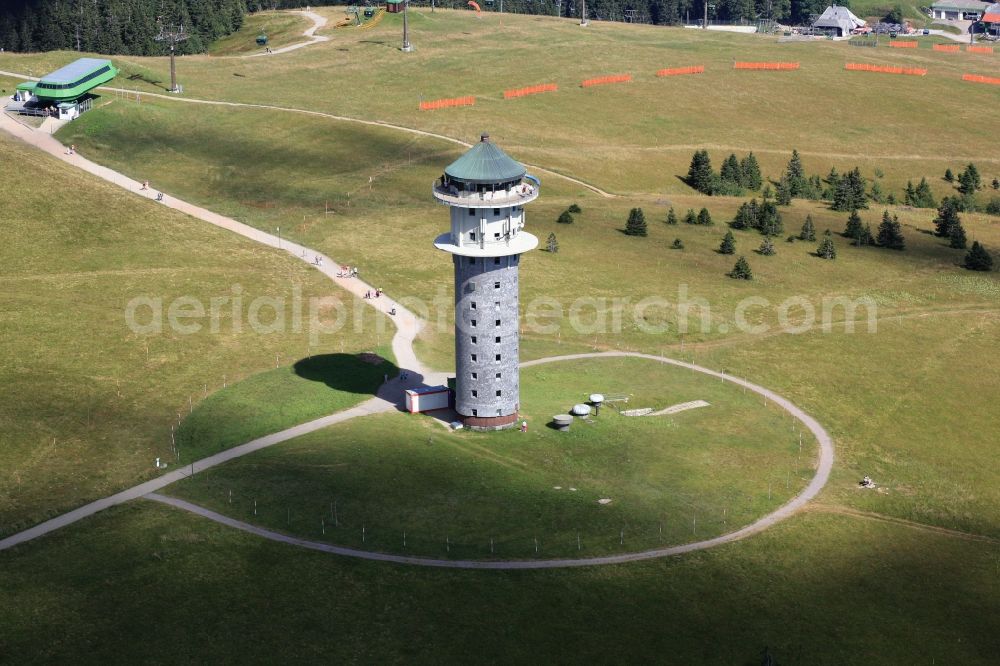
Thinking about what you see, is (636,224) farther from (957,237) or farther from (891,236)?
(957,237)

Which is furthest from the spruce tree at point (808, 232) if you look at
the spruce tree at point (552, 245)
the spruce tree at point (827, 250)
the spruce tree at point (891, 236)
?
the spruce tree at point (552, 245)

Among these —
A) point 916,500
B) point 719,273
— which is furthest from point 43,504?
point 719,273

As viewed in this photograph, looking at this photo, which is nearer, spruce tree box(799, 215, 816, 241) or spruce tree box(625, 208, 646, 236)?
spruce tree box(625, 208, 646, 236)

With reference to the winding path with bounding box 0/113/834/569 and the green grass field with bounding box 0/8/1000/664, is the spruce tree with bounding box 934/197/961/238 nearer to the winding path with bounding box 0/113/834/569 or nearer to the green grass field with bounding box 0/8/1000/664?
the green grass field with bounding box 0/8/1000/664

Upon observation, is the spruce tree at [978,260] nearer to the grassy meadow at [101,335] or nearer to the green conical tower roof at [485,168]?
the grassy meadow at [101,335]

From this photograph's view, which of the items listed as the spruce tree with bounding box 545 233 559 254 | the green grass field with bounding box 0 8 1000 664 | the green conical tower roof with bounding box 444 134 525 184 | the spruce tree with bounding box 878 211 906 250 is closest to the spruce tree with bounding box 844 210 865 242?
the spruce tree with bounding box 878 211 906 250

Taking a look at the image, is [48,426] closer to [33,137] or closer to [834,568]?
[834,568]
